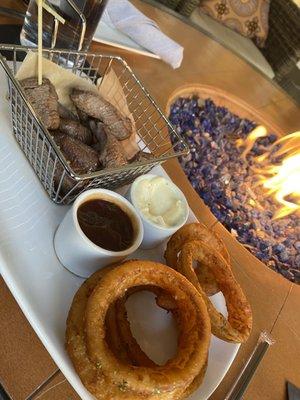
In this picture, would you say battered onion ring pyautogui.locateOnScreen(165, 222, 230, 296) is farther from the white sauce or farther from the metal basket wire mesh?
the metal basket wire mesh

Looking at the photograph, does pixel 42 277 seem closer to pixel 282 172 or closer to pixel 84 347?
pixel 84 347

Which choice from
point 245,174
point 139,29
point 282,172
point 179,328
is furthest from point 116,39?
point 179,328

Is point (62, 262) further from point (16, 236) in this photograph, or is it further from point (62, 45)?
point (62, 45)

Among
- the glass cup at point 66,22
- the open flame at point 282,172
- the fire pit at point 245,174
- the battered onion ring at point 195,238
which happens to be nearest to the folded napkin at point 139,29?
the fire pit at point 245,174

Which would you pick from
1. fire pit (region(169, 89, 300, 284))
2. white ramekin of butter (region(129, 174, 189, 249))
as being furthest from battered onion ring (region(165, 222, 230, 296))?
fire pit (region(169, 89, 300, 284))

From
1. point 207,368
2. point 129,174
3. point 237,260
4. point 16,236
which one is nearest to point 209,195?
point 237,260
